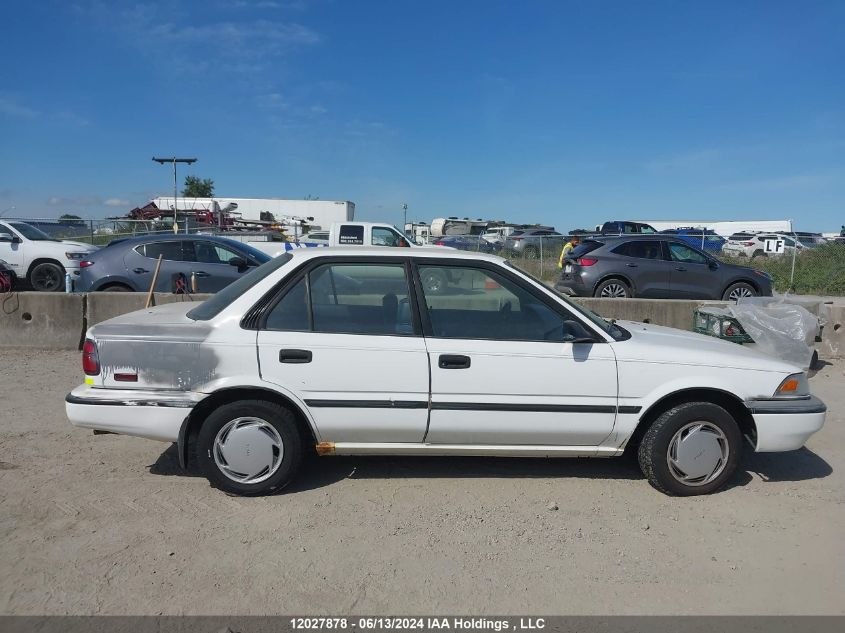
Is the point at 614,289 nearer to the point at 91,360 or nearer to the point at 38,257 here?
the point at 91,360

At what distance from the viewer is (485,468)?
4.52 m

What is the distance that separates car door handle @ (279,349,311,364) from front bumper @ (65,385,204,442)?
0.55 meters

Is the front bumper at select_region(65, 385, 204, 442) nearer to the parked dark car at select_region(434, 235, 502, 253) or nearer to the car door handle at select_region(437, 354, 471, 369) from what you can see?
the car door handle at select_region(437, 354, 471, 369)

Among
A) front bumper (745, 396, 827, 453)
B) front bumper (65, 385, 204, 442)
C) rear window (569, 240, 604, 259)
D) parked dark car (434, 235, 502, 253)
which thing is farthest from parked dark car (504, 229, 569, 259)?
front bumper (65, 385, 204, 442)

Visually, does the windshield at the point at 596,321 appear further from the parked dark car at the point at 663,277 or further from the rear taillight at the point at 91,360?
the parked dark car at the point at 663,277

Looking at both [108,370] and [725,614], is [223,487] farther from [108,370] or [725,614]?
[725,614]

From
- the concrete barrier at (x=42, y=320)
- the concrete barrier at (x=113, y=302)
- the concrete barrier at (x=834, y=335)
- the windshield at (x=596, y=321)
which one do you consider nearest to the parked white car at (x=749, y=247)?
the concrete barrier at (x=834, y=335)

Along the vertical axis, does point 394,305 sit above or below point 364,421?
above

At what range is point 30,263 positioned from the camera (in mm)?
13547

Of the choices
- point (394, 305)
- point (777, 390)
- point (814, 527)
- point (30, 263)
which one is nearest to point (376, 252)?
point (394, 305)

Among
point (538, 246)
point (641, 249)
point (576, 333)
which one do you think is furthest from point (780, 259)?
point (576, 333)

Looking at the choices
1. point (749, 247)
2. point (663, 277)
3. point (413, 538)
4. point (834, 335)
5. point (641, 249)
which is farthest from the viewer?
point (749, 247)

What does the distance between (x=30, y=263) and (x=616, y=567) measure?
14.2 m

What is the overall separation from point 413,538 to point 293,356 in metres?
1.29
